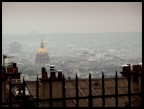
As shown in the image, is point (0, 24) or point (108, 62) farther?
point (108, 62)

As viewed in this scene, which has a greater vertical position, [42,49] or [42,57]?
[42,49]

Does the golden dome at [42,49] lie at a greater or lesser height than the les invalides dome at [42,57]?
greater

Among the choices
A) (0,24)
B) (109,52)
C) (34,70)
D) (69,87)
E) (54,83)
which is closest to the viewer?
(0,24)

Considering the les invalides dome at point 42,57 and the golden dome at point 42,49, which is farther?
the golden dome at point 42,49

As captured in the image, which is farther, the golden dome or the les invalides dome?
the golden dome

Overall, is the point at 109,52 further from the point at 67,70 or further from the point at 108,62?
the point at 67,70

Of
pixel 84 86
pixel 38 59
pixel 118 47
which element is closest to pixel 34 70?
pixel 38 59

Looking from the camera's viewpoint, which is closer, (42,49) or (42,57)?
(42,57)

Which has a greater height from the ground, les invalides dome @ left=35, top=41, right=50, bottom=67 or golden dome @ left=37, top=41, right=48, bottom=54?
golden dome @ left=37, top=41, right=48, bottom=54
